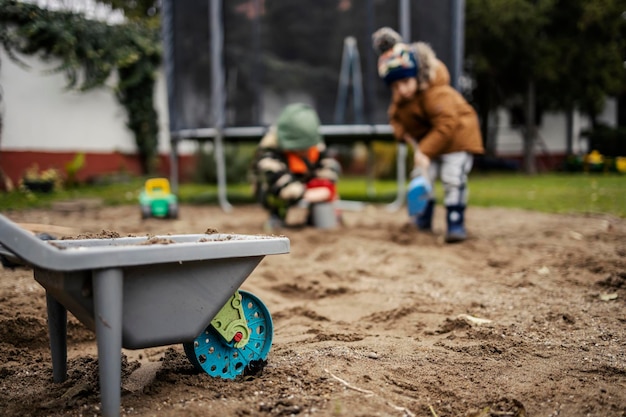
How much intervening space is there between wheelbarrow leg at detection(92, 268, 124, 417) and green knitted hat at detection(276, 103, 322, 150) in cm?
344

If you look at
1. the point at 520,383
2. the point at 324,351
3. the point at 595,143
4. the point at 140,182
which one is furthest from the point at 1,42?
the point at 595,143

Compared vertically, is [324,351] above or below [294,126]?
below

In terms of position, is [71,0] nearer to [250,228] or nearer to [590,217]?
[250,228]

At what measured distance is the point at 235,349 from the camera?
173 centimetres

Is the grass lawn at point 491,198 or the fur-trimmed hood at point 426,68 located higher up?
the fur-trimmed hood at point 426,68

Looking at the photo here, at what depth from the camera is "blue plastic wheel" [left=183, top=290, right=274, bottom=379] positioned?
1683 millimetres

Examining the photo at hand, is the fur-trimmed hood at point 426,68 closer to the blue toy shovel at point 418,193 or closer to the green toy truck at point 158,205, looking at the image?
the blue toy shovel at point 418,193

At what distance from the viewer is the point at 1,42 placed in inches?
122

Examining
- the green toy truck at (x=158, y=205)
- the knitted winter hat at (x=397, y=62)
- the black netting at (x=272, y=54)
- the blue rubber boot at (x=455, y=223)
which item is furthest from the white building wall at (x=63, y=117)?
the blue rubber boot at (x=455, y=223)

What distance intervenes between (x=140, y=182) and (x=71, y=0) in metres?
6.30

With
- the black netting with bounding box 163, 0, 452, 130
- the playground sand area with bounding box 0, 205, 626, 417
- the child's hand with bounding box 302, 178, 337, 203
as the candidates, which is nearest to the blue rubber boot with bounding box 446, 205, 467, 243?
the playground sand area with bounding box 0, 205, 626, 417

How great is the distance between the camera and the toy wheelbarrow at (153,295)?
4.33 feet

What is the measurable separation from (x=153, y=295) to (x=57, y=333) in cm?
44

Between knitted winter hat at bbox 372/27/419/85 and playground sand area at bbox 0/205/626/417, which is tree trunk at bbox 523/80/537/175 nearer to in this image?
knitted winter hat at bbox 372/27/419/85
